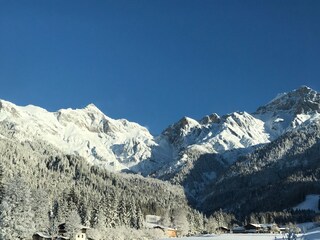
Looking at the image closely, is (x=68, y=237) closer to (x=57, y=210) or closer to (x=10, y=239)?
(x=57, y=210)

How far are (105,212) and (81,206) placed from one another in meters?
8.06

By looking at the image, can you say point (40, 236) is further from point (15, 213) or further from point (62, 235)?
point (15, 213)

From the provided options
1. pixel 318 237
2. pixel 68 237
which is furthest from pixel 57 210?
pixel 318 237

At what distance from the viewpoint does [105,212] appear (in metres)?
192

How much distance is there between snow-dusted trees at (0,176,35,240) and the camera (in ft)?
375

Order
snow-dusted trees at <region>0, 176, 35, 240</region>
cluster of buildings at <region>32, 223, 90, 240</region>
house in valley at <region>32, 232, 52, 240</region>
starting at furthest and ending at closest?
cluster of buildings at <region>32, 223, 90, 240</region>, house in valley at <region>32, 232, 52, 240</region>, snow-dusted trees at <region>0, 176, 35, 240</region>

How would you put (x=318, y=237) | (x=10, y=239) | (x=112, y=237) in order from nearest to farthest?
(x=10, y=239) → (x=318, y=237) → (x=112, y=237)

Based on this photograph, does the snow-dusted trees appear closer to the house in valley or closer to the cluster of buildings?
the house in valley

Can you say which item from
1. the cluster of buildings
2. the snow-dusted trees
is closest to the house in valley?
the cluster of buildings

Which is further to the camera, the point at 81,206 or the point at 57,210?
the point at 81,206

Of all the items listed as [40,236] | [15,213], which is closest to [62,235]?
[40,236]

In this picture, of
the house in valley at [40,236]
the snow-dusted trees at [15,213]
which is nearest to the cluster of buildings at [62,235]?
the house in valley at [40,236]

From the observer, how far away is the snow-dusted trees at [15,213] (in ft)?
375

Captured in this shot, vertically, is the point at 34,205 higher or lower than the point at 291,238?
higher
